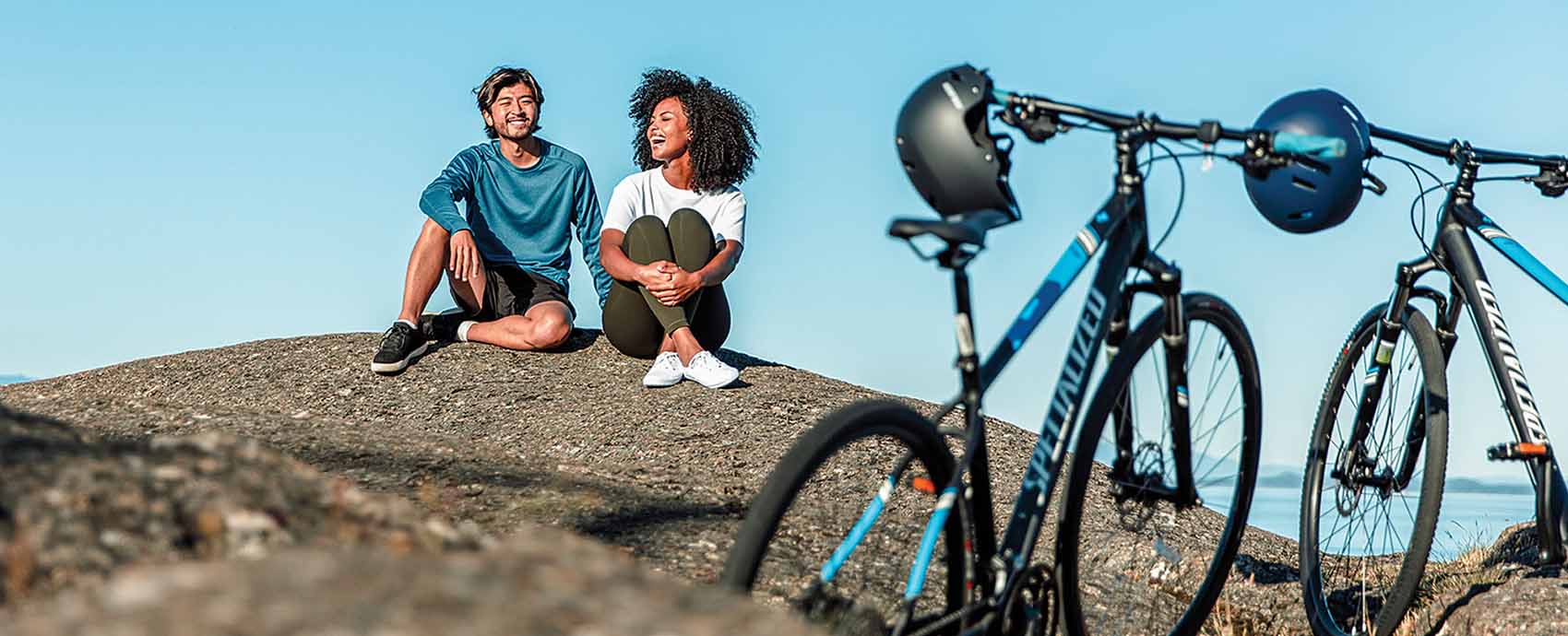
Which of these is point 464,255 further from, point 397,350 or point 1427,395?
point 1427,395

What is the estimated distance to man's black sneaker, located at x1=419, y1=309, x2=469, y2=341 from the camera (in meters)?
7.90

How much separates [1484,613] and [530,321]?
4.67 meters

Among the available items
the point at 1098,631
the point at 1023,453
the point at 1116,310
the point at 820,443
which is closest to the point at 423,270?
the point at 1023,453

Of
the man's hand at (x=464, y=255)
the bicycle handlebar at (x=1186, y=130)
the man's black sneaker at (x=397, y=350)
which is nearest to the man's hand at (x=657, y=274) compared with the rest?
the man's hand at (x=464, y=255)

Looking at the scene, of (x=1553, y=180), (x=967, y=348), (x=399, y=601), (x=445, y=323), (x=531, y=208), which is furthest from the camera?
(x=445, y=323)

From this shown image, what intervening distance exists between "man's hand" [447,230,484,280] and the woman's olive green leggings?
→ 659mm

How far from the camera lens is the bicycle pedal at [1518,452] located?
4.20 m

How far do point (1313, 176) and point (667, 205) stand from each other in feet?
12.2

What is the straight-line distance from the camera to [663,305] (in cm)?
680

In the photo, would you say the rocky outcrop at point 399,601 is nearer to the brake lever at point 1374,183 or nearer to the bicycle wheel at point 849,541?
the bicycle wheel at point 849,541

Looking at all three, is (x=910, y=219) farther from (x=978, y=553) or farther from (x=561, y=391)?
(x=561, y=391)

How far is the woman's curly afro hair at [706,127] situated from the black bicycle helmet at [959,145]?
3.91 metres

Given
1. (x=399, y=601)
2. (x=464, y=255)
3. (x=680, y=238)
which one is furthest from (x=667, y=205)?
(x=399, y=601)

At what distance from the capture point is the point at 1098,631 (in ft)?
14.1
